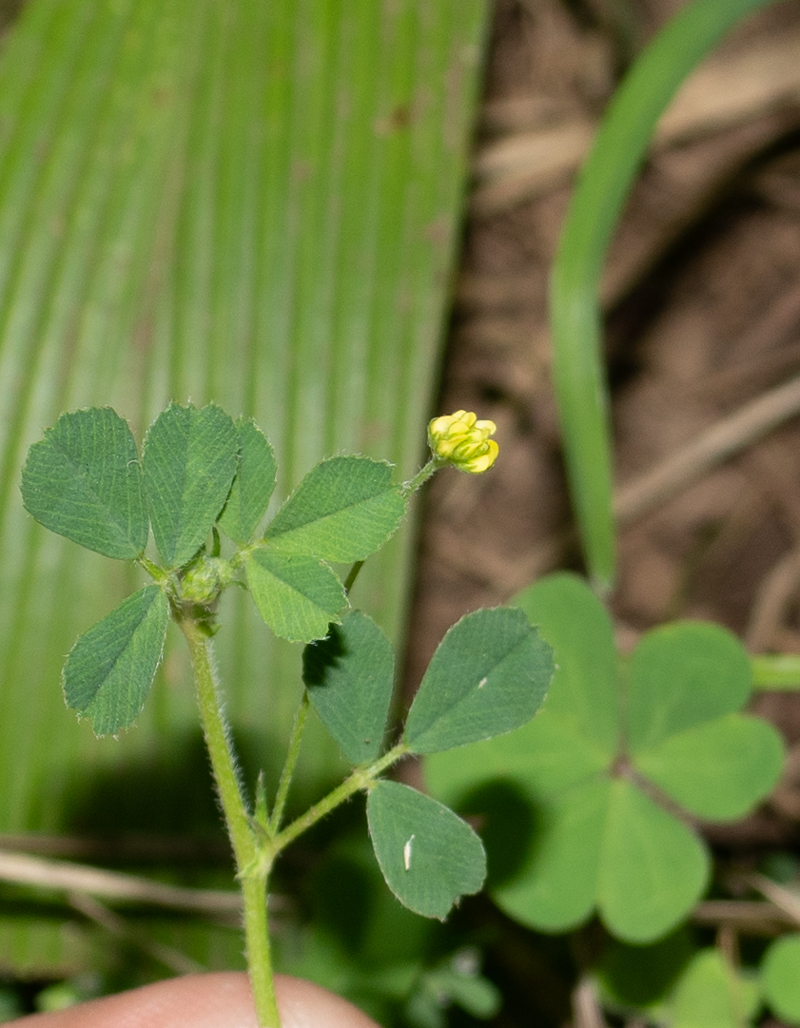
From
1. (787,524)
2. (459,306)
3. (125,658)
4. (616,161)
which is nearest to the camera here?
(125,658)

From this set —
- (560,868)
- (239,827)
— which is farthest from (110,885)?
(239,827)

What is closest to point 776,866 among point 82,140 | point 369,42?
point 369,42

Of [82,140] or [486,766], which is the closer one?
[486,766]

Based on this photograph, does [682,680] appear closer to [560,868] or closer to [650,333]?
[560,868]

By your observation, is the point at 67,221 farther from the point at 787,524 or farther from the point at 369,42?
the point at 787,524

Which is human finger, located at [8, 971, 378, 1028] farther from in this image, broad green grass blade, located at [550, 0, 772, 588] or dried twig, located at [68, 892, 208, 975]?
broad green grass blade, located at [550, 0, 772, 588]

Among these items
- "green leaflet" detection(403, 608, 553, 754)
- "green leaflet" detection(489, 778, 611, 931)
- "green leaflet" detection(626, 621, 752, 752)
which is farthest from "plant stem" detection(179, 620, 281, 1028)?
"green leaflet" detection(626, 621, 752, 752)
